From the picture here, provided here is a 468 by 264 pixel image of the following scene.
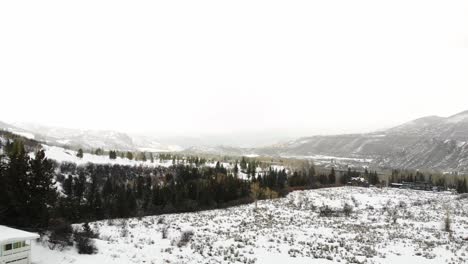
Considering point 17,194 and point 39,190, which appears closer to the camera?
point 17,194

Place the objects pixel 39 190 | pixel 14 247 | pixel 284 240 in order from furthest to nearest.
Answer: pixel 284 240 → pixel 39 190 → pixel 14 247

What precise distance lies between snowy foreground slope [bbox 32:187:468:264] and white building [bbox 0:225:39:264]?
1.78 meters

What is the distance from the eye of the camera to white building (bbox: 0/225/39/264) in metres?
18.0

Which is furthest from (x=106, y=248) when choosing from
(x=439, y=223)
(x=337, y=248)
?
(x=439, y=223)

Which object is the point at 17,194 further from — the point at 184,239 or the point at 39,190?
the point at 184,239

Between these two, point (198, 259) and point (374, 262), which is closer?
point (198, 259)

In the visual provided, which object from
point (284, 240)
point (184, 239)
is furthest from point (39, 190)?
point (284, 240)

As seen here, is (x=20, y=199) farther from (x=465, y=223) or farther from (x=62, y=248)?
(x=465, y=223)

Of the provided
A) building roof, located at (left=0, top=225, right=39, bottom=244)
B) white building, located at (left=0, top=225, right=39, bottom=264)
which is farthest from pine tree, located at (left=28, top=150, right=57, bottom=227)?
white building, located at (left=0, top=225, right=39, bottom=264)

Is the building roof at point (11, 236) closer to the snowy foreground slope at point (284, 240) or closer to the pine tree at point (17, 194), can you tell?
the snowy foreground slope at point (284, 240)

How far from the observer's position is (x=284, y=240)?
33250mm

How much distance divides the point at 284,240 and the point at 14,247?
69.1 ft

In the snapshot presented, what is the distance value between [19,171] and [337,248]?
76.2 ft

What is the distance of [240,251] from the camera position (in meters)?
27.7
